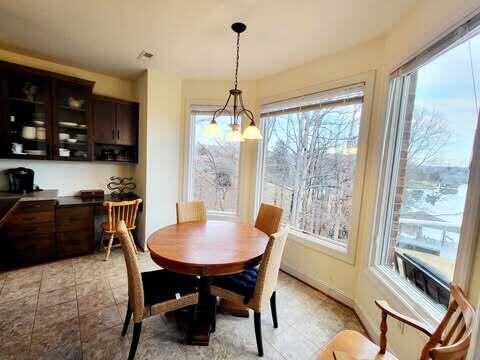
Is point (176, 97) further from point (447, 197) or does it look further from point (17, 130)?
point (447, 197)

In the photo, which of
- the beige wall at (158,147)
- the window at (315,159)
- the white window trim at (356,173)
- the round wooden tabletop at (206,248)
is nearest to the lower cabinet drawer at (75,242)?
the beige wall at (158,147)

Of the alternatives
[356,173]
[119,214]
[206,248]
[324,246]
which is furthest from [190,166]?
[356,173]

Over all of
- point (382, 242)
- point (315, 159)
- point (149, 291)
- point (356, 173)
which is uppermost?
point (315, 159)

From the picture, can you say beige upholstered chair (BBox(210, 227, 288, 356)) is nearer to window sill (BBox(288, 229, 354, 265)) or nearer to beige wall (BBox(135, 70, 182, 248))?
window sill (BBox(288, 229, 354, 265))

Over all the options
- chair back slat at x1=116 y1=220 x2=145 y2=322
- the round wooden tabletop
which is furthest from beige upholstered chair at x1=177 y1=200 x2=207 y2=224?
chair back slat at x1=116 y1=220 x2=145 y2=322

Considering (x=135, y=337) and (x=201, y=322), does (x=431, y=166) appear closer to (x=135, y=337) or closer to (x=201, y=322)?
(x=201, y=322)

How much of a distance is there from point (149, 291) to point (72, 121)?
2735 millimetres

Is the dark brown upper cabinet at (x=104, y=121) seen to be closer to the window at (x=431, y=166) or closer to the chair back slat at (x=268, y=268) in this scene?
the chair back slat at (x=268, y=268)

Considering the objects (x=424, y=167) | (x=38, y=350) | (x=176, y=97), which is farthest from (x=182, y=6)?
(x=38, y=350)

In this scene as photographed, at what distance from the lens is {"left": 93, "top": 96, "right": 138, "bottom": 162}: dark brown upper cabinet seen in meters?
3.23

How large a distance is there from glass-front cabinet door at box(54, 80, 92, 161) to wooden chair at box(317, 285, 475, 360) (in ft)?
11.7

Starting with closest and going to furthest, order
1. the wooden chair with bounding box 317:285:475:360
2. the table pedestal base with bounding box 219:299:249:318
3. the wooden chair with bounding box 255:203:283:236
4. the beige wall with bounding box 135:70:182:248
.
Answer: the wooden chair with bounding box 317:285:475:360, the table pedestal base with bounding box 219:299:249:318, the wooden chair with bounding box 255:203:283:236, the beige wall with bounding box 135:70:182:248

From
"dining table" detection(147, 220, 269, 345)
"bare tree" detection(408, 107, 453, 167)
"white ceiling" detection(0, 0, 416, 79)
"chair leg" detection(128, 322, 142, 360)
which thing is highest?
"white ceiling" detection(0, 0, 416, 79)

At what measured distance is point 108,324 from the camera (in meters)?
1.87
